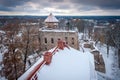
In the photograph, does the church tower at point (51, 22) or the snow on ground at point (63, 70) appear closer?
the snow on ground at point (63, 70)

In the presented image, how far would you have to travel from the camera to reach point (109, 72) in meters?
14.3

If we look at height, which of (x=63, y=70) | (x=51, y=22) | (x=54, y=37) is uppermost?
(x=51, y=22)

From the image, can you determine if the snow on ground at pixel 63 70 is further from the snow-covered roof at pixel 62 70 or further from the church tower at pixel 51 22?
the church tower at pixel 51 22

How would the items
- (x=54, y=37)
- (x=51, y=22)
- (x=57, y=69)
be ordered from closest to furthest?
1. (x=57, y=69)
2. (x=54, y=37)
3. (x=51, y=22)

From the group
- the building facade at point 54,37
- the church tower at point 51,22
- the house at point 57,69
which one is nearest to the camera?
the house at point 57,69

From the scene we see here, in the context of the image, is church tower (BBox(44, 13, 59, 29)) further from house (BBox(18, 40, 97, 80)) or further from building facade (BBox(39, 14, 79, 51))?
house (BBox(18, 40, 97, 80))

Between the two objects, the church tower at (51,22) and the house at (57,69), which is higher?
the church tower at (51,22)

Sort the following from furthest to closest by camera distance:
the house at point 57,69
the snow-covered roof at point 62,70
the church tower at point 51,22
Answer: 1. the church tower at point 51,22
2. the snow-covered roof at point 62,70
3. the house at point 57,69

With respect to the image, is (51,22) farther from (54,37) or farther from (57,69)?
(57,69)

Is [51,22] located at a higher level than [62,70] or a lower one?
higher

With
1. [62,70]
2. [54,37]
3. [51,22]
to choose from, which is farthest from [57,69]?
[51,22]

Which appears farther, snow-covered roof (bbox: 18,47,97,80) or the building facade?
→ the building facade

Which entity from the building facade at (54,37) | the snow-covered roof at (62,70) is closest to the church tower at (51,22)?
the building facade at (54,37)

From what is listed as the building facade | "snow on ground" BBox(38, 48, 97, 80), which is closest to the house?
"snow on ground" BBox(38, 48, 97, 80)
